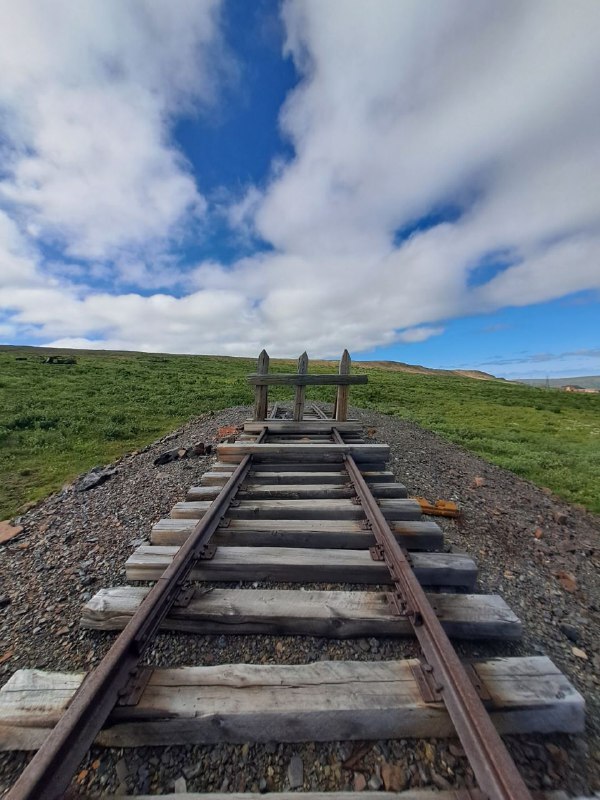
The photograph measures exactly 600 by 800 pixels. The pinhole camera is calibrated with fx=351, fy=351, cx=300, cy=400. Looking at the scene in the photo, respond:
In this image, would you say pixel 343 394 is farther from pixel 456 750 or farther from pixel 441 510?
pixel 456 750

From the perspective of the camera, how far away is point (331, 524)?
4039mm

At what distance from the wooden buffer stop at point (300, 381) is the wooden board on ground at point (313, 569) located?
532cm

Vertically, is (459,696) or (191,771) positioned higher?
(459,696)

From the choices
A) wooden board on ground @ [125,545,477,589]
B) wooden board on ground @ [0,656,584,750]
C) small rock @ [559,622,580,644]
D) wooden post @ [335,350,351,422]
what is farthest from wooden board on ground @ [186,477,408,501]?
wooden post @ [335,350,351,422]

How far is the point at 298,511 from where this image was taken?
4.34 meters

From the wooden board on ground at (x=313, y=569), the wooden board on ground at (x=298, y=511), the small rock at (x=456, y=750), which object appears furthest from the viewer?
the wooden board on ground at (x=298, y=511)

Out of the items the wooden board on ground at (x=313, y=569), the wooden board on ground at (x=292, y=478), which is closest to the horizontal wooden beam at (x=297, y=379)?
the wooden board on ground at (x=292, y=478)

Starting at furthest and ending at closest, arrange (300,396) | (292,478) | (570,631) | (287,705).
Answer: (300,396)
(292,478)
(570,631)
(287,705)

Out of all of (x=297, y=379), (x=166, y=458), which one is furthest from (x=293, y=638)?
(x=297, y=379)

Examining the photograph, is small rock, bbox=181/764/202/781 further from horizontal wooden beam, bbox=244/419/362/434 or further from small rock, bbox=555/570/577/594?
horizontal wooden beam, bbox=244/419/362/434

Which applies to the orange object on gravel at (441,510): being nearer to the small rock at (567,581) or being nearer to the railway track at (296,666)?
the railway track at (296,666)

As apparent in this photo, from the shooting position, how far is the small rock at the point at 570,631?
9.63 ft

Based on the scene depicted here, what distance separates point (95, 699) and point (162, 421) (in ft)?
39.8

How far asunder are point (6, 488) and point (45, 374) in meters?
19.5
